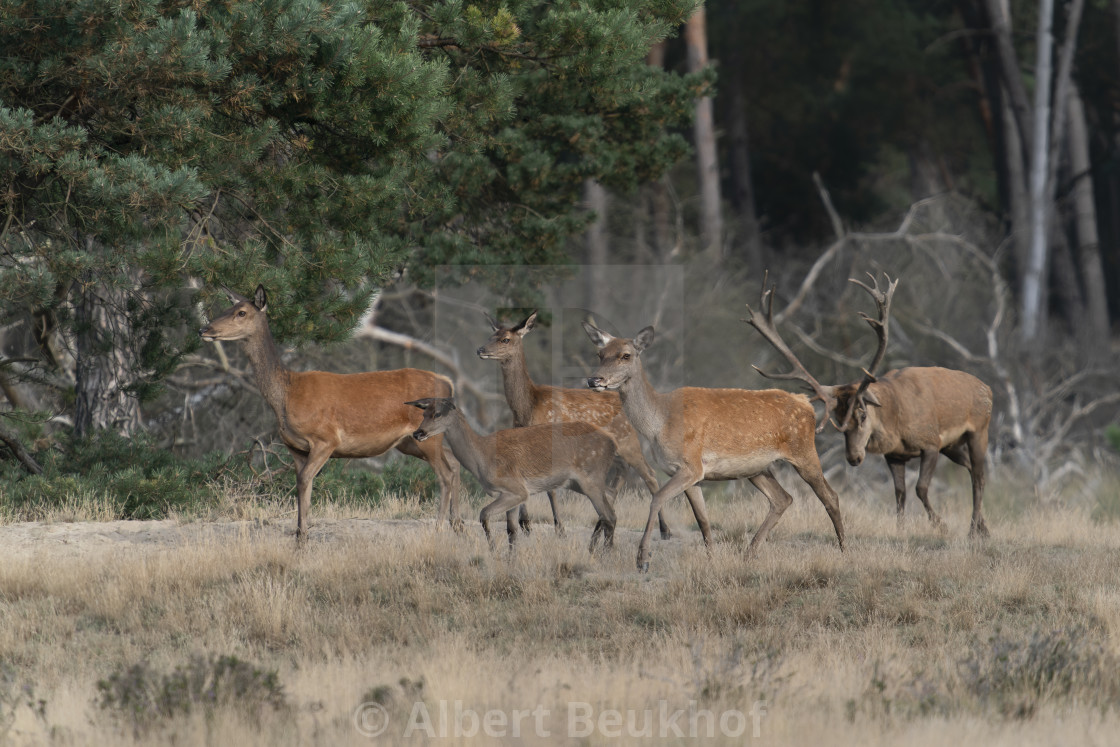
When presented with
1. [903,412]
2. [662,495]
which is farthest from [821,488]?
[903,412]

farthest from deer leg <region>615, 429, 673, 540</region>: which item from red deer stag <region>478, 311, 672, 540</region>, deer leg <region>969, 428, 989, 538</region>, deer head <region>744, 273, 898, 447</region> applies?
deer leg <region>969, 428, 989, 538</region>

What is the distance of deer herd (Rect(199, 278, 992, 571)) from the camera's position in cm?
865

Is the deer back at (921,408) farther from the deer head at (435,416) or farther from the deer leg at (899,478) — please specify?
the deer head at (435,416)

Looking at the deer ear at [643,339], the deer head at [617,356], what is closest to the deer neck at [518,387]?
the deer head at [617,356]

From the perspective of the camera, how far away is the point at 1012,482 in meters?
15.6

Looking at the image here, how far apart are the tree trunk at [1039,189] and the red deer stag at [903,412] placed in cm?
1319

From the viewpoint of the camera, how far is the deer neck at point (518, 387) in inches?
377

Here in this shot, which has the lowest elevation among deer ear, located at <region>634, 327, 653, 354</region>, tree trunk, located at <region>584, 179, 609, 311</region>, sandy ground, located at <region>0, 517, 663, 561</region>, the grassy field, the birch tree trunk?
the grassy field

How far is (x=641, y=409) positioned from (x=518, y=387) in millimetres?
Answer: 1406

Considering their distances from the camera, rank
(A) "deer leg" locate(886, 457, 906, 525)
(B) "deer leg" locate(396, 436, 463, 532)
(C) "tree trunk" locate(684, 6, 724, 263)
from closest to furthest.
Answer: (B) "deer leg" locate(396, 436, 463, 532) → (A) "deer leg" locate(886, 457, 906, 525) → (C) "tree trunk" locate(684, 6, 724, 263)

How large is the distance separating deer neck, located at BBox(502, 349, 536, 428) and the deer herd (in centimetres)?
1

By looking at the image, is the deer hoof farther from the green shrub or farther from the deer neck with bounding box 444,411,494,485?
the green shrub

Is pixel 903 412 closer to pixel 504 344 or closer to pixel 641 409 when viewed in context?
pixel 641 409

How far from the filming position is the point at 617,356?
8367 mm
